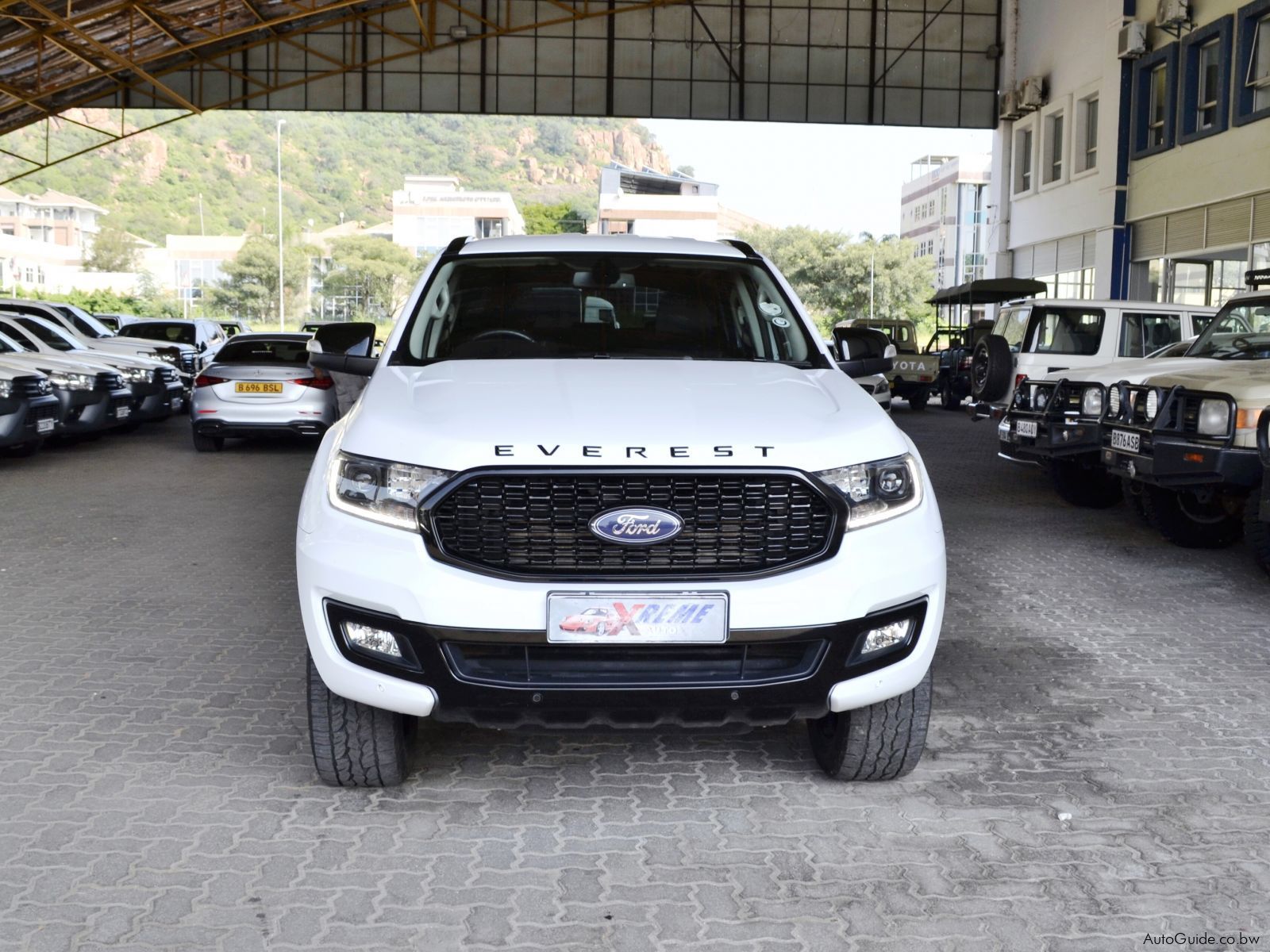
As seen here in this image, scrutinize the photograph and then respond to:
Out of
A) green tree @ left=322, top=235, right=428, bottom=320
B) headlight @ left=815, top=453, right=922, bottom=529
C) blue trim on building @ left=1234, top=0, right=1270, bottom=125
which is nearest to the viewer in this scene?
headlight @ left=815, top=453, right=922, bottom=529

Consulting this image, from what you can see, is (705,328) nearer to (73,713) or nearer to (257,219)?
(73,713)

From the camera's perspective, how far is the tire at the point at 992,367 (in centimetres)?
1218

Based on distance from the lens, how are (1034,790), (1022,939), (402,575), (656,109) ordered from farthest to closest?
1. (656,109)
2. (1034,790)
3. (402,575)
4. (1022,939)

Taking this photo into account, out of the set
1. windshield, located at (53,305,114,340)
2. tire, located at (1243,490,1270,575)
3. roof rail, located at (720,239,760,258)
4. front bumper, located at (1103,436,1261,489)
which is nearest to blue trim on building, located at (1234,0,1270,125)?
front bumper, located at (1103,436,1261,489)

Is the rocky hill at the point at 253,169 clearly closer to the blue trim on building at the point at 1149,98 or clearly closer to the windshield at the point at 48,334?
the blue trim on building at the point at 1149,98

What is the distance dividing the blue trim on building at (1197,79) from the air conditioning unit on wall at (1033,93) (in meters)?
5.27

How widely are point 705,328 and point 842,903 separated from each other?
8.01 ft

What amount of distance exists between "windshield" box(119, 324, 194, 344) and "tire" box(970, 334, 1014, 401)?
15.4 meters

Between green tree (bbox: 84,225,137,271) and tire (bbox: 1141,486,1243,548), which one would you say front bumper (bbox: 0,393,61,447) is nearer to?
tire (bbox: 1141,486,1243,548)

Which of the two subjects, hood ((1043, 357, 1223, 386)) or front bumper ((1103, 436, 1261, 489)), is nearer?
front bumper ((1103, 436, 1261, 489))

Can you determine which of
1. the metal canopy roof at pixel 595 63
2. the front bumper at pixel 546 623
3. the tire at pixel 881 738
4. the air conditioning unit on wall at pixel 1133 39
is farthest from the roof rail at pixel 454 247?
the metal canopy roof at pixel 595 63

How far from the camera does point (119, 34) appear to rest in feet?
77.4

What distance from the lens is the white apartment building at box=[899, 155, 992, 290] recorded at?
3716 inches

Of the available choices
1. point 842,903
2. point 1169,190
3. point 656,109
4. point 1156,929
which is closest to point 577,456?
point 842,903
